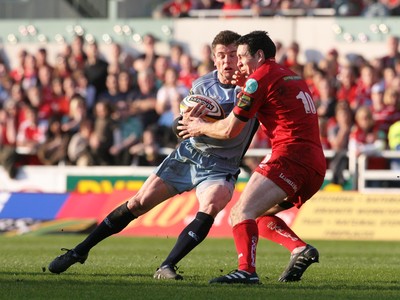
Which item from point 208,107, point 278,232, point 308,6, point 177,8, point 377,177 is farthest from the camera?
point 177,8

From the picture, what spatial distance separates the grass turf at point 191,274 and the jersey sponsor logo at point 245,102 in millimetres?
1520

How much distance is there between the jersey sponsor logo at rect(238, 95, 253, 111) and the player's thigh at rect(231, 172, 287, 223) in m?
0.63

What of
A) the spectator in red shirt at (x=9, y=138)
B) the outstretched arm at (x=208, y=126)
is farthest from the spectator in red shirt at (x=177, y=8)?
the outstretched arm at (x=208, y=126)

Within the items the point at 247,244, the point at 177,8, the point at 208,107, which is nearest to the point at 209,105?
the point at 208,107

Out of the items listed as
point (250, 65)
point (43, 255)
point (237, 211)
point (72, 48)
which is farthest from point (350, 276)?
point (72, 48)

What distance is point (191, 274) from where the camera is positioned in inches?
432

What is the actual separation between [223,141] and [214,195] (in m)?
0.58

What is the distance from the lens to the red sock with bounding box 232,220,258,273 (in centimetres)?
966

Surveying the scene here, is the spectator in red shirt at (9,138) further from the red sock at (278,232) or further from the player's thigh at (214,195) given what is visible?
the red sock at (278,232)

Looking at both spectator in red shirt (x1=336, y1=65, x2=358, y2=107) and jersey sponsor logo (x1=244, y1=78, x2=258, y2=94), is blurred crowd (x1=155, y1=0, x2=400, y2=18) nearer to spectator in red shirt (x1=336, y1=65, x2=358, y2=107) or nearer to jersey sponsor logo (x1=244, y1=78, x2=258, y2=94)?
spectator in red shirt (x1=336, y1=65, x2=358, y2=107)

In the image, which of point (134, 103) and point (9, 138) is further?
point (9, 138)

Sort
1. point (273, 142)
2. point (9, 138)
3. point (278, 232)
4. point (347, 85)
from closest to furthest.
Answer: point (273, 142) < point (278, 232) < point (347, 85) < point (9, 138)

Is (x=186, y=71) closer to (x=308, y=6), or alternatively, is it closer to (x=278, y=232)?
(x=308, y=6)

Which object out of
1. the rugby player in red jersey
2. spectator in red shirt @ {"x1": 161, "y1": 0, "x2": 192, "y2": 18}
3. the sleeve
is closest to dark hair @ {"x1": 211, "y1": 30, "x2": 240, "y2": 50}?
the rugby player in red jersey
